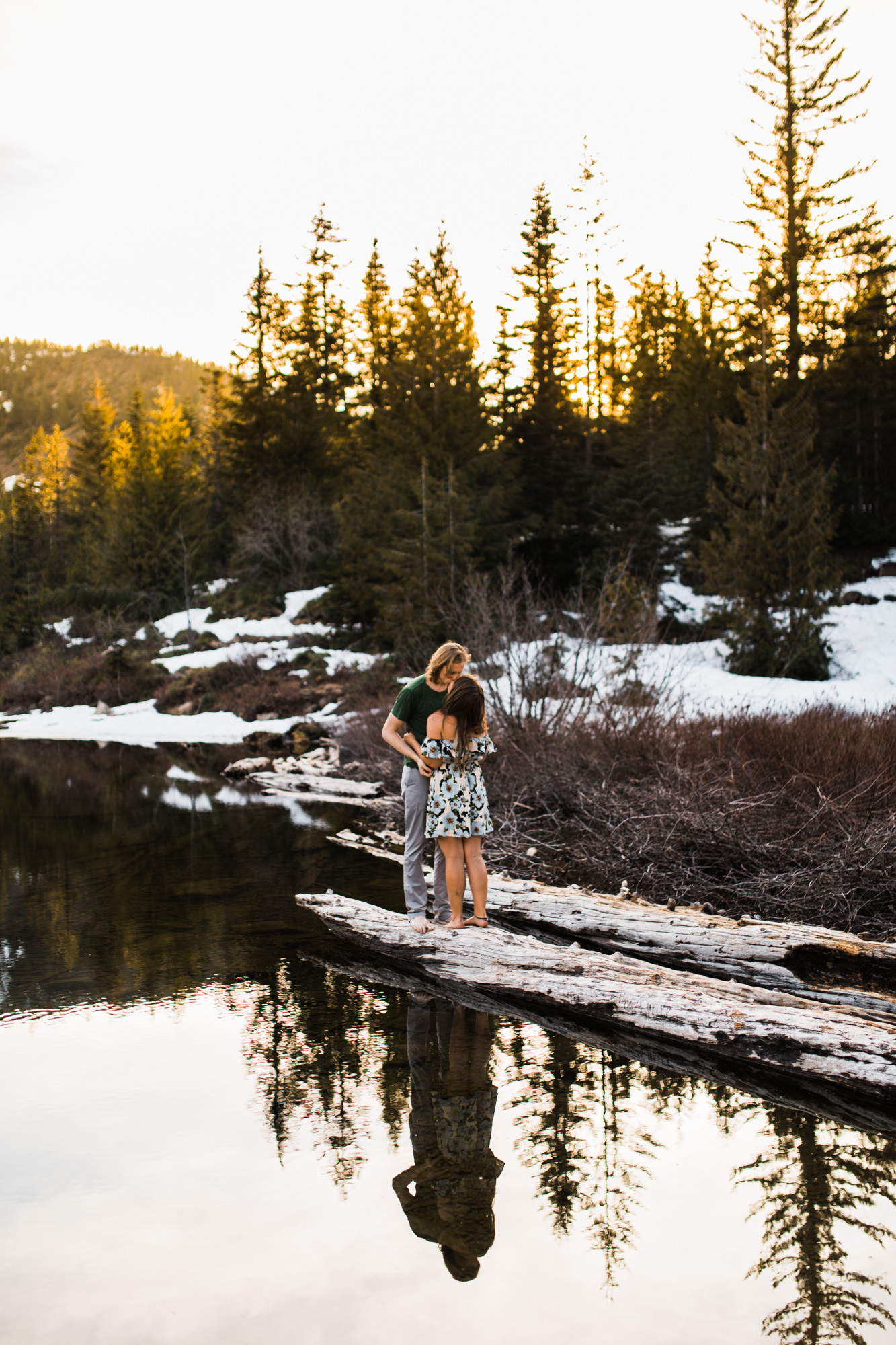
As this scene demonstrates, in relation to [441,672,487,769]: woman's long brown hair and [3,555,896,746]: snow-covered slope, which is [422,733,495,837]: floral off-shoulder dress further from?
[3,555,896,746]: snow-covered slope

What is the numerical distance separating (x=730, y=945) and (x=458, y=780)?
2.21 meters

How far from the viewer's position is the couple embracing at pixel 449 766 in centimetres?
680

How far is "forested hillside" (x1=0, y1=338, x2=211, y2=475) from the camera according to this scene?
137500 mm

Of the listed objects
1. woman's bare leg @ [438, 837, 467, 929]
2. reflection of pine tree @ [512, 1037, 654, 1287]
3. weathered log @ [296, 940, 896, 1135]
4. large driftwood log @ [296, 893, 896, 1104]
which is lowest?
weathered log @ [296, 940, 896, 1135]

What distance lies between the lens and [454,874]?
23.1ft

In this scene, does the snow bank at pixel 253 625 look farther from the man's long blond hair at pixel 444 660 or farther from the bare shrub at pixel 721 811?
the man's long blond hair at pixel 444 660

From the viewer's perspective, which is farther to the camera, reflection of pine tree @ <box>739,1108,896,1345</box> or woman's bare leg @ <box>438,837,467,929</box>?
woman's bare leg @ <box>438,837,467,929</box>

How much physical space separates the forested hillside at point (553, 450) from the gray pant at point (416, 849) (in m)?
9.09

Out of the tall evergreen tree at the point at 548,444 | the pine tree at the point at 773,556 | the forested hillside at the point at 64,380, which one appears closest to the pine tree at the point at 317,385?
the tall evergreen tree at the point at 548,444

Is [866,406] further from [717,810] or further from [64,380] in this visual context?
[64,380]

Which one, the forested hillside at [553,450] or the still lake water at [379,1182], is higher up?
the forested hillside at [553,450]

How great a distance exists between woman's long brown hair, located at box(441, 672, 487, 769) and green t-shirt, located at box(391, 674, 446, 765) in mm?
159

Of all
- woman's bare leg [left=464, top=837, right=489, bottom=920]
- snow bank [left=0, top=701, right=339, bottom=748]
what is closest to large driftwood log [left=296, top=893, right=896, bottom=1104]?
woman's bare leg [left=464, top=837, right=489, bottom=920]

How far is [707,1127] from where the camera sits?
4.90 meters
